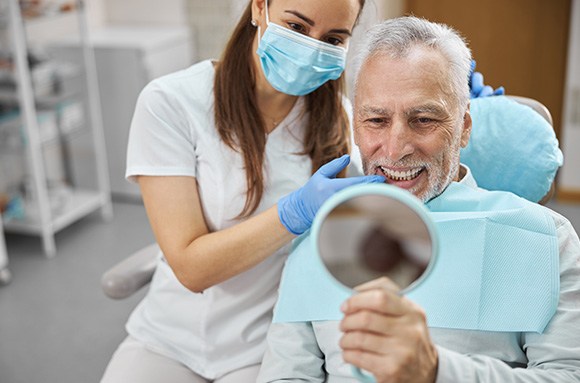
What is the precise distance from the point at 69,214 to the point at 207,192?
224 cm

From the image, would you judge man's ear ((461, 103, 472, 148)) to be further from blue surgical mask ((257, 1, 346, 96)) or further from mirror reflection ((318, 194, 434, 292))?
mirror reflection ((318, 194, 434, 292))

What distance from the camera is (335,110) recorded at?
5.36 ft

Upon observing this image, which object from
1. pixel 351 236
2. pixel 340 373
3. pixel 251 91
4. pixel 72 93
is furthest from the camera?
pixel 72 93

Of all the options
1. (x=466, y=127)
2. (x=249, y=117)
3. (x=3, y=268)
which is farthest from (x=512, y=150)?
(x=3, y=268)

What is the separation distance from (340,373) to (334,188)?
0.36 metres

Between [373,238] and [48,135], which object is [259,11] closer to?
[373,238]

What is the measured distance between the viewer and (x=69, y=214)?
3541 mm

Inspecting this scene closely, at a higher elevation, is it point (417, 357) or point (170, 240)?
point (417, 357)

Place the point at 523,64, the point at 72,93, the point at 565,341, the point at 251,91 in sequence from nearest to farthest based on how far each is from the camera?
1. the point at 565,341
2. the point at 251,91
3. the point at 72,93
4. the point at 523,64

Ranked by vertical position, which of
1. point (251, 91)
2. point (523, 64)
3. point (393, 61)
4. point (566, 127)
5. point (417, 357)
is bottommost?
point (566, 127)

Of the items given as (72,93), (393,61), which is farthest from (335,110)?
(72,93)

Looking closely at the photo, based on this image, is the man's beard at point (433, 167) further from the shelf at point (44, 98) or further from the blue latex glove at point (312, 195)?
the shelf at point (44, 98)

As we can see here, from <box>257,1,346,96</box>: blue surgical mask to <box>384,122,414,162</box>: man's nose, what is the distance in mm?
346

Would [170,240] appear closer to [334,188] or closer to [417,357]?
[334,188]
